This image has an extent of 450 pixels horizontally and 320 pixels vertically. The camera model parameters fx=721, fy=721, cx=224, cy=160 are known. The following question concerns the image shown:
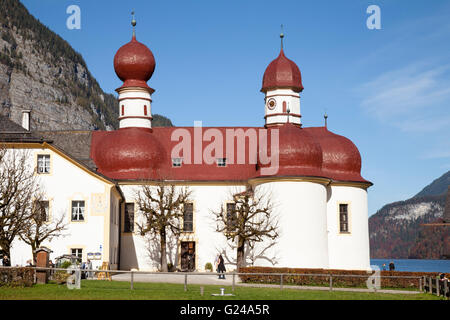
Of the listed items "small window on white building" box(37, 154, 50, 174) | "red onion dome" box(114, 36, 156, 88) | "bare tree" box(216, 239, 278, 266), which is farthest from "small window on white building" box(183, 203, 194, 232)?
"small window on white building" box(37, 154, 50, 174)

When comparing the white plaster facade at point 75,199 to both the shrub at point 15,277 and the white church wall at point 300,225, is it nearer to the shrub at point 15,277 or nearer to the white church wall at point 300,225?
the white church wall at point 300,225

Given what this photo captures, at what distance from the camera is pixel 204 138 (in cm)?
4888

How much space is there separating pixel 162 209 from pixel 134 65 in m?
11.8

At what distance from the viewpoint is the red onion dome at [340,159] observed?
46750mm

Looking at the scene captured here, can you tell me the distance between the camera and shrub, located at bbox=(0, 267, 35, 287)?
2552cm

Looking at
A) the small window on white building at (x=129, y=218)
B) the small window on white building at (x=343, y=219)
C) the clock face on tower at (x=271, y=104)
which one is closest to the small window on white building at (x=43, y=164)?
the small window on white building at (x=129, y=218)

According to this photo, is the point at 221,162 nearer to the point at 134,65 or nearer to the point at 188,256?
the point at 188,256

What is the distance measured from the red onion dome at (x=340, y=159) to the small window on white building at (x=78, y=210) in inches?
635

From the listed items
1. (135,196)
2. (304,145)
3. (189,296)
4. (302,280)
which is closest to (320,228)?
(304,145)

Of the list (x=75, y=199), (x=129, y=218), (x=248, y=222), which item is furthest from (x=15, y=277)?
(x=129, y=218)

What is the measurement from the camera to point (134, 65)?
48781 millimetres

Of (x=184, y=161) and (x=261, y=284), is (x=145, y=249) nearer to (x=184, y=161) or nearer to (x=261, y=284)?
(x=184, y=161)

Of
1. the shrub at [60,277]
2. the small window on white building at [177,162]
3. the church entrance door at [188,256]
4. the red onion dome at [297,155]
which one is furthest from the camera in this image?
the small window on white building at [177,162]
